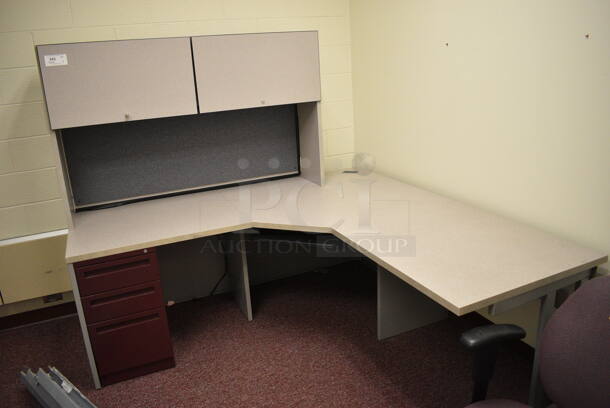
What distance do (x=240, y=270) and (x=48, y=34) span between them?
4.91 feet

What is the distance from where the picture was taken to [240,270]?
8.24 feet

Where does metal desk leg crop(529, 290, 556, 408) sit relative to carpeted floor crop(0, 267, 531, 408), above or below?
above

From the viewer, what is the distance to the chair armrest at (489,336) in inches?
47.7

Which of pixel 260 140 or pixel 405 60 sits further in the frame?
pixel 260 140

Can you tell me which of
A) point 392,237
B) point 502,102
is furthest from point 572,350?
point 502,102

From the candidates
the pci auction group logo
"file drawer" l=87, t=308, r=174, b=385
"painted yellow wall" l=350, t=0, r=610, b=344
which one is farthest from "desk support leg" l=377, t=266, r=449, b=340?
"file drawer" l=87, t=308, r=174, b=385

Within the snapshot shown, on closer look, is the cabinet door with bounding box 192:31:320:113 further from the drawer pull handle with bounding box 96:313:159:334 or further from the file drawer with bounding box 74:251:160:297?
the drawer pull handle with bounding box 96:313:159:334

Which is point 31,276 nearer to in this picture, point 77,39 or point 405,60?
point 77,39

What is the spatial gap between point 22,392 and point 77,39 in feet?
5.49

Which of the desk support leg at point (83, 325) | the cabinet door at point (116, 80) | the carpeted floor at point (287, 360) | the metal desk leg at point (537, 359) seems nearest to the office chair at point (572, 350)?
the metal desk leg at point (537, 359)

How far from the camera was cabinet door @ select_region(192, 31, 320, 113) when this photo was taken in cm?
219

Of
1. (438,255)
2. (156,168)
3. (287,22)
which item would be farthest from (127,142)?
(438,255)

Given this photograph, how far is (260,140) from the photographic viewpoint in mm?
2727

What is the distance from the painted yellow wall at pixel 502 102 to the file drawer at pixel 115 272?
4.75 feet
